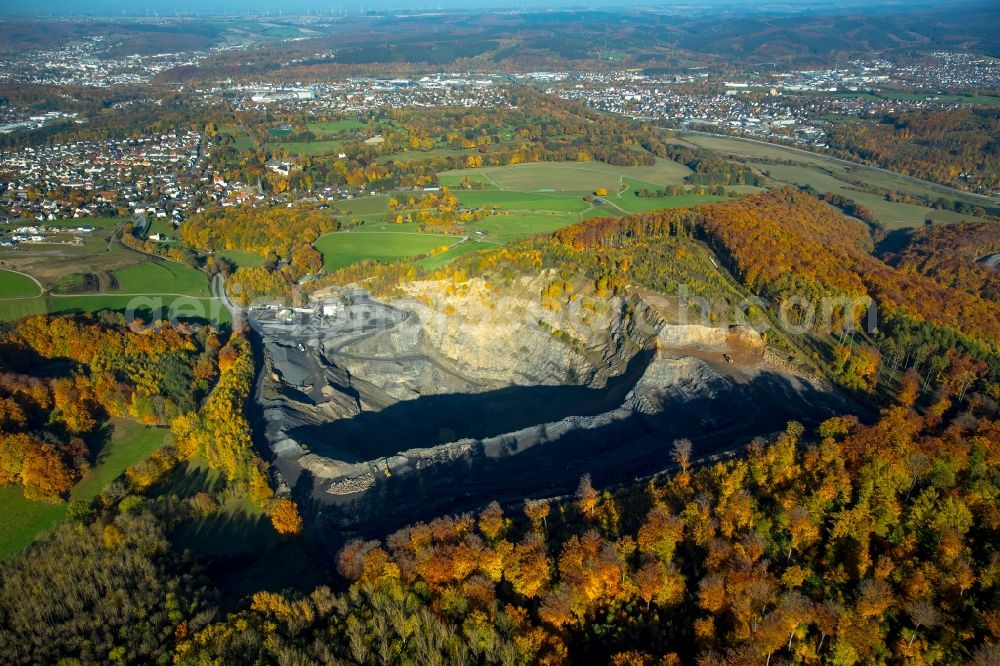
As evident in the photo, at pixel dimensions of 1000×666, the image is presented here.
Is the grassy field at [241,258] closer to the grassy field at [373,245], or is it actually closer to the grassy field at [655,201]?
the grassy field at [373,245]

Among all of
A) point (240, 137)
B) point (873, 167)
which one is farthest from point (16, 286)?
point (873, 167)

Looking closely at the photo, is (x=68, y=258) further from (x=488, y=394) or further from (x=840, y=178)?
(x=840, y=178)

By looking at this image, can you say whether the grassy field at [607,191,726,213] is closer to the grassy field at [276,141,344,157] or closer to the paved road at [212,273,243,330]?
the paved road at [212,273,243,330]

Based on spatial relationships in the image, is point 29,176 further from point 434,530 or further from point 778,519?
point 778,519

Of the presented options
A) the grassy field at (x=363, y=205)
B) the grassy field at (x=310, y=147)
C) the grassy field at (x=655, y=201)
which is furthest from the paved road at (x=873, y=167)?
the grassy field at (x=363, y=205)

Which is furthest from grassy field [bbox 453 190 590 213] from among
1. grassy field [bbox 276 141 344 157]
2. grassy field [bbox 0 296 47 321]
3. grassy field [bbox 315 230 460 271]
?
grassy field [bbox 0 296 47 321]

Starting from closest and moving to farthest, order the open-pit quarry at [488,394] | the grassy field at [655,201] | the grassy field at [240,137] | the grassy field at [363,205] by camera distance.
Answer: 1. the open-pit quarry at [488,394]
2. the grassy field at [655,201]
3. the grassy field at [363,205]
4. the grassy field at [240,137]
